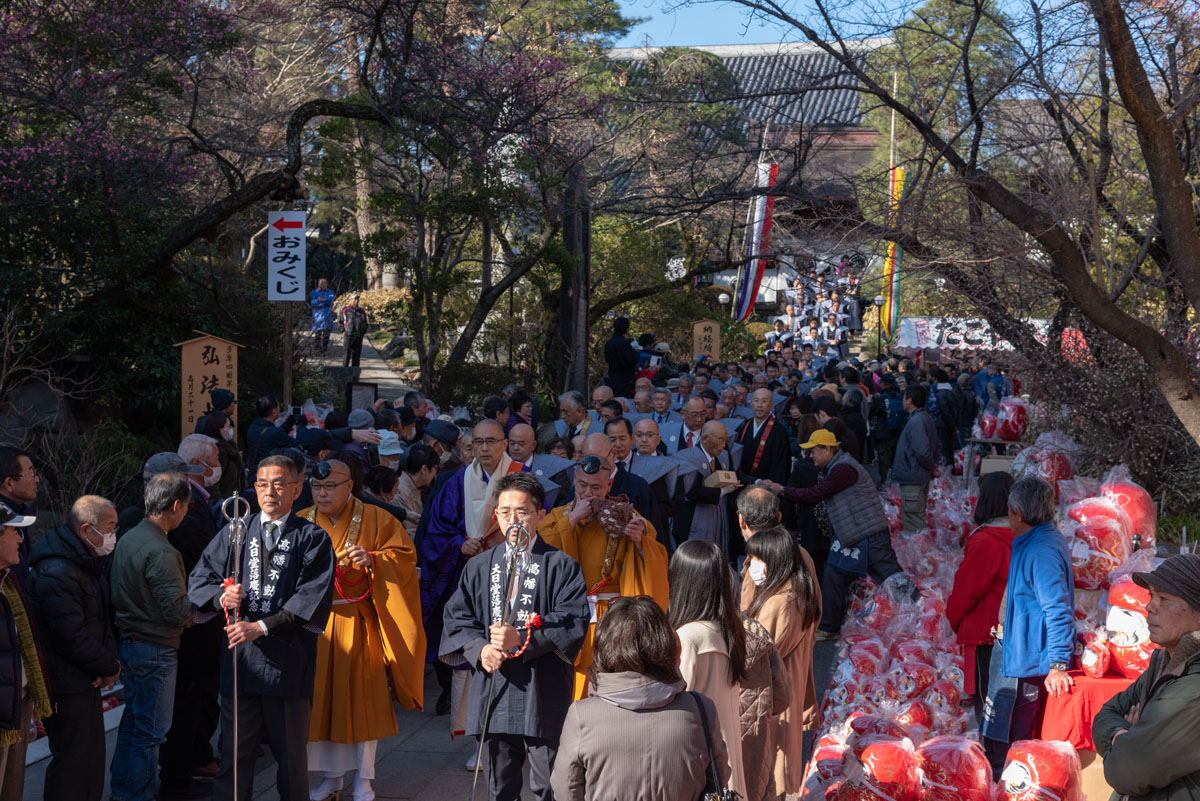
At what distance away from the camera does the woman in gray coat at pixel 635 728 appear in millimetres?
2928

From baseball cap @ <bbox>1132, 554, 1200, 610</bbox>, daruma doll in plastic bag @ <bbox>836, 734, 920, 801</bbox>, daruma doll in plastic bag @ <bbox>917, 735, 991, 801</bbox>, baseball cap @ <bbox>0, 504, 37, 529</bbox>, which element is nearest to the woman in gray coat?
baseball cap @ <bbox>1132, 554, 1200, 610</bbox>

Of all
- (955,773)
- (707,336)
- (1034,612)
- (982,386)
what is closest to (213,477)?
(955,773)

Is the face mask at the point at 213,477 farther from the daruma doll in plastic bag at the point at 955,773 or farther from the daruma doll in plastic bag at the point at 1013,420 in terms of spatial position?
the daruma doll in plastic bag at the point at 1013,420

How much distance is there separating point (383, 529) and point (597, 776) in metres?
2.60

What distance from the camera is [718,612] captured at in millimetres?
3760

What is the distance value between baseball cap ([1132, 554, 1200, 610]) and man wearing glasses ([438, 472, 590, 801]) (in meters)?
2.03

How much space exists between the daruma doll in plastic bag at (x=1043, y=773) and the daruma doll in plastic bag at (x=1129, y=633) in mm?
981

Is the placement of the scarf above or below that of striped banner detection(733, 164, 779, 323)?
below

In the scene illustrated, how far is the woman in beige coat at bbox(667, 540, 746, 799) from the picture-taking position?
371 cm

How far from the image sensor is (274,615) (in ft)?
15.0

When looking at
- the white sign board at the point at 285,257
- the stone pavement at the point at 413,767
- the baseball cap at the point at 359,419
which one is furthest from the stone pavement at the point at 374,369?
the stone pavement at the point at 413,767

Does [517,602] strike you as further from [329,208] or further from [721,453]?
[329,208]

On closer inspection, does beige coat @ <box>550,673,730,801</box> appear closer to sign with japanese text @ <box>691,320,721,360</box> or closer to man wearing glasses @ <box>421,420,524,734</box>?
man wearing glasses @ <box>421,420,524,734</box>

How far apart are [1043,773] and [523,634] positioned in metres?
2.12
